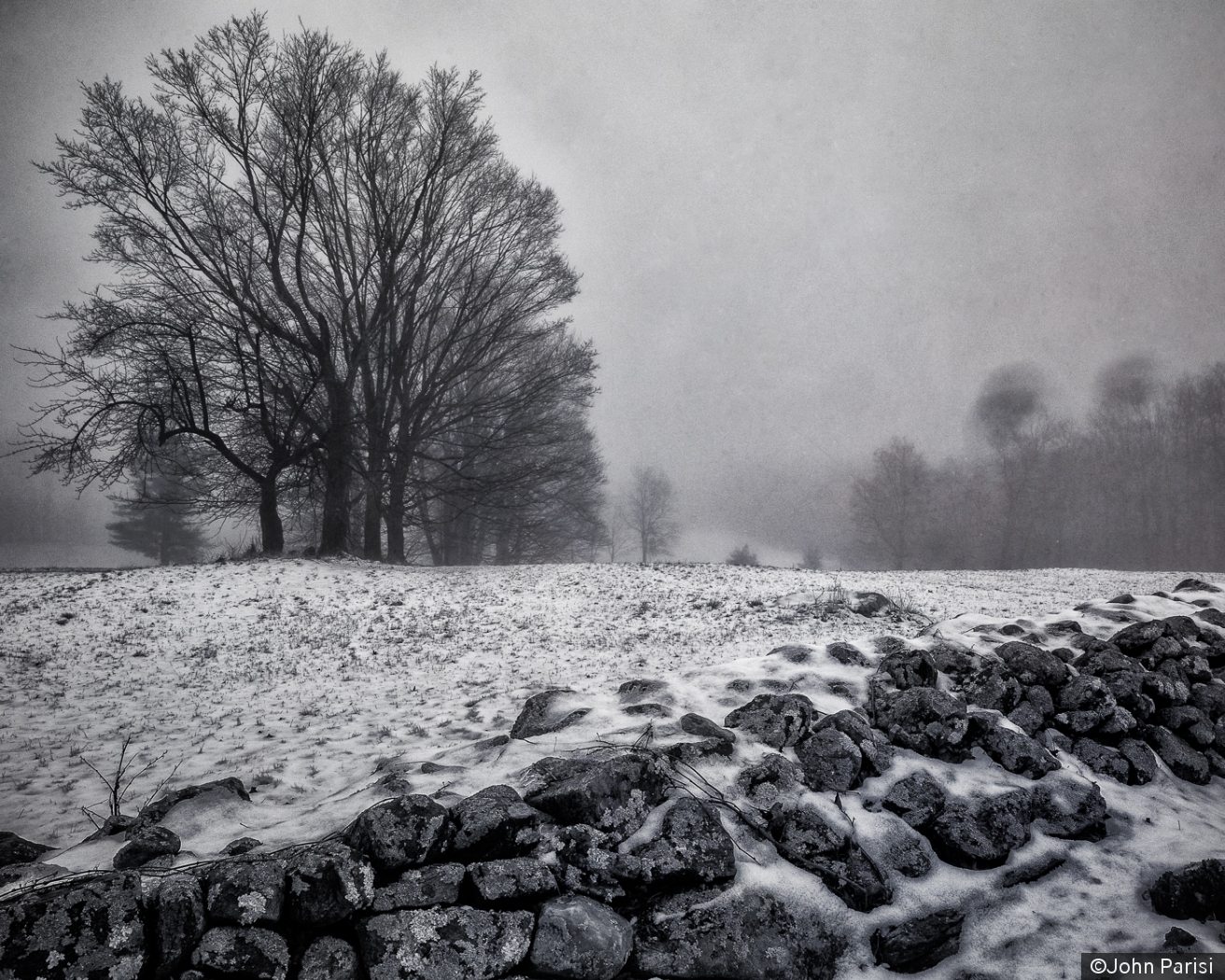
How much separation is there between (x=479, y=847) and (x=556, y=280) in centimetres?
1620

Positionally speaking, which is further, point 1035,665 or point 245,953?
point 1035,665

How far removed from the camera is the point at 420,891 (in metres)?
2.70

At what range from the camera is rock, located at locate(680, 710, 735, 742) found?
410 centimetres

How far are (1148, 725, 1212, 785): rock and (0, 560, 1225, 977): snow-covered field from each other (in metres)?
0.12

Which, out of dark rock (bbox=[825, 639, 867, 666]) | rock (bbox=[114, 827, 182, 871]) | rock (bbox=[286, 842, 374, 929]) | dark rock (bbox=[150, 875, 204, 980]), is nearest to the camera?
dark rock (bbox=[150, 875, 204, 980])

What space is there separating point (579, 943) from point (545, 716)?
219 cm

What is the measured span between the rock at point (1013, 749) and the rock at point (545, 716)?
9.95 ft

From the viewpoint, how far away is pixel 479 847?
116 inches

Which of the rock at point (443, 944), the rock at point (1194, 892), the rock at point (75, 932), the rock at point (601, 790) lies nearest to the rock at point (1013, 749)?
the rock at point (1194, 892)

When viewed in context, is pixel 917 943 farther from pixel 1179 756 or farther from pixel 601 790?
pixel 1179 756

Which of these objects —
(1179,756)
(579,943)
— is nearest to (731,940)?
(579,943)

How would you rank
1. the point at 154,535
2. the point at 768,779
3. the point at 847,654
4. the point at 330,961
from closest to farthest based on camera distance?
the point at 330,961
the point at 768,779
the point at 847,654
the point at 154,535

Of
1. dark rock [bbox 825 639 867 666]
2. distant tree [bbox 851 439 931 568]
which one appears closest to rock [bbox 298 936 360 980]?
dark rock [bbox 825 639 867 666]

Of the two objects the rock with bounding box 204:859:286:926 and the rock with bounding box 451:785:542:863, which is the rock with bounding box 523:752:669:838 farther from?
the rock with bounding box 204:859:286:926
